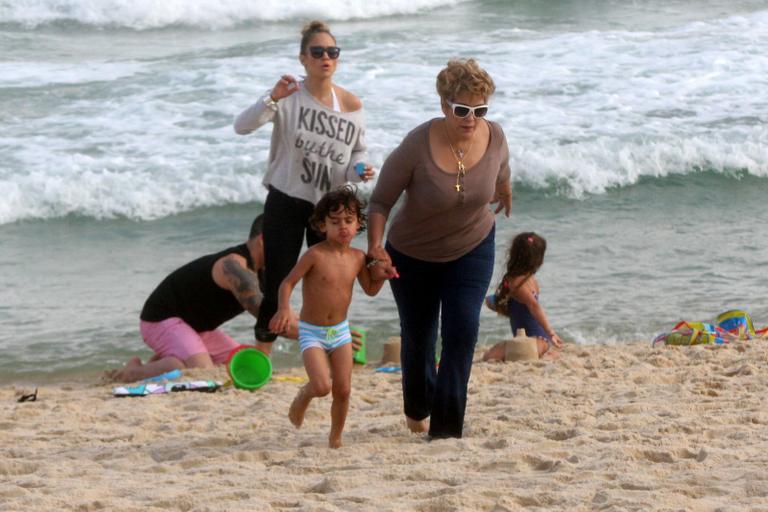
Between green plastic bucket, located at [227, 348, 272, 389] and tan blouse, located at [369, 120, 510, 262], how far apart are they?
210cm

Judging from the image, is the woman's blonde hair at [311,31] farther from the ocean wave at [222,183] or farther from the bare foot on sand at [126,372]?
the ocean wave at [222,183]

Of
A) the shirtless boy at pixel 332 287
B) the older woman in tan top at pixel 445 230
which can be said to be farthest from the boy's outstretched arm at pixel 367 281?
the older woman in tan top at pixel 445 230

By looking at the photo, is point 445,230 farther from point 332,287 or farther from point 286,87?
point 286,87

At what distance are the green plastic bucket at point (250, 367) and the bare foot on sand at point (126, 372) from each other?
82 centimetres

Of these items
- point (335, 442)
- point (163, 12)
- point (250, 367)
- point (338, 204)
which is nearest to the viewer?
point (338, 204)

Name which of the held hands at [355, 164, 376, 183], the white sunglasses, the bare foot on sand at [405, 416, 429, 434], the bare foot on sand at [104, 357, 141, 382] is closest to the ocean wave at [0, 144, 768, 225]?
the bare foot on sand at [104, 357, 141, 382]

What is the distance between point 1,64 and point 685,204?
393 inches

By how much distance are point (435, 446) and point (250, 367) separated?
84.9 inches

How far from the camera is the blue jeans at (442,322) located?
4.99 metres

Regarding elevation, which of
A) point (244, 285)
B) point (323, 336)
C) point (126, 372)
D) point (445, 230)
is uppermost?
point (445, 230)

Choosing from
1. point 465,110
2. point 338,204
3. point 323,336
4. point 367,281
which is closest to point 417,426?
point 323,336

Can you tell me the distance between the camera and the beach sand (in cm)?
424

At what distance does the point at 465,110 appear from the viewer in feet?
15.5

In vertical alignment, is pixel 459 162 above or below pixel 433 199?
above
